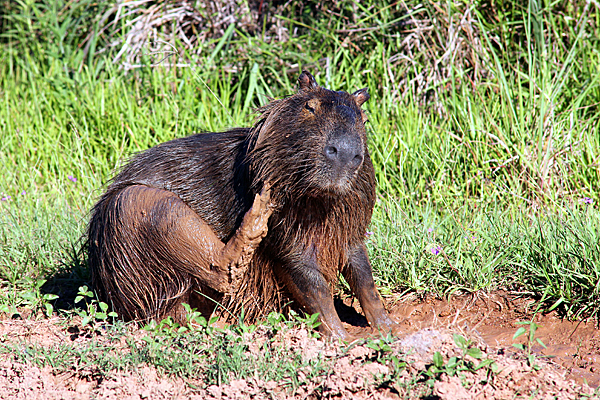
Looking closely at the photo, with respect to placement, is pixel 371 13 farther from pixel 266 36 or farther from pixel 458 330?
pixel 458 330

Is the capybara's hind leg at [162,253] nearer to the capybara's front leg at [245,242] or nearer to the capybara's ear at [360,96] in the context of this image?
the capybara's front leg at [245,242]

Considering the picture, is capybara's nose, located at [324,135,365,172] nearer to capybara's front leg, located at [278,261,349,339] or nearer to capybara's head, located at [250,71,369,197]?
capybara's head, located at [250,71,369,197]

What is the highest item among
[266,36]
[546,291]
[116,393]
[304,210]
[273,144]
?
[266,36]

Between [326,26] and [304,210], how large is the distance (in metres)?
3.09

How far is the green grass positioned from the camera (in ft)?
12.1

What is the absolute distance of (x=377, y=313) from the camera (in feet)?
10.6

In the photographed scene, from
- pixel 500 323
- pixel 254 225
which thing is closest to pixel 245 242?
pixel 254 225

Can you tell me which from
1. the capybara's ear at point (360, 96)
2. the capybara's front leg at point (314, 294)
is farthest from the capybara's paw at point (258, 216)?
the capybara's ear at point (360, 96)

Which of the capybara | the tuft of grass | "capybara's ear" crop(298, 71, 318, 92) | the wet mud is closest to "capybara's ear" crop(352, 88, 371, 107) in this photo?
the capybara

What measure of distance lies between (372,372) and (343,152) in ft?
3.11

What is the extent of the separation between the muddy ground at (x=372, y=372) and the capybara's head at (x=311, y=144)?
0.70 metres

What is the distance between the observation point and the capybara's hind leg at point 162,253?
316 centimetres

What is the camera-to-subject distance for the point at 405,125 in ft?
16.1

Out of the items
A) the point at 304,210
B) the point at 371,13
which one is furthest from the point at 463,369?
the point at 371,13
